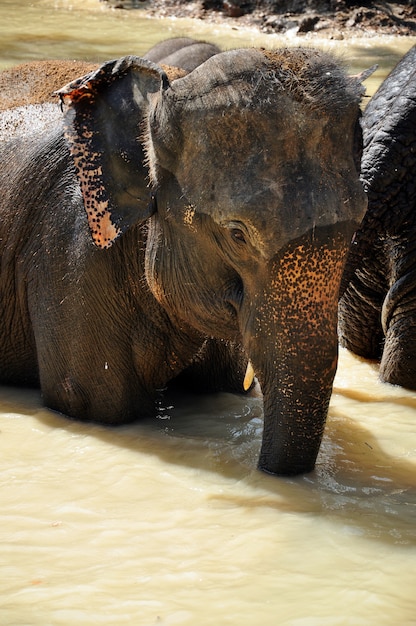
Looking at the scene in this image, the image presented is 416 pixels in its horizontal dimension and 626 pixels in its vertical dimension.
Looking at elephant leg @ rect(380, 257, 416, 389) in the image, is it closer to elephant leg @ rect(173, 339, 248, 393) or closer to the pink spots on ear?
elephant leg @ rect(173, 339, 248, 393)

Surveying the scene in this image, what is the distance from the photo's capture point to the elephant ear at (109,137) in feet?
12.4

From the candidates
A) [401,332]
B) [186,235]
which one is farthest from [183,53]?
[186,235]

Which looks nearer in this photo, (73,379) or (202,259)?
(202,259)

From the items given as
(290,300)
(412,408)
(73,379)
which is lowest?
(412,408)

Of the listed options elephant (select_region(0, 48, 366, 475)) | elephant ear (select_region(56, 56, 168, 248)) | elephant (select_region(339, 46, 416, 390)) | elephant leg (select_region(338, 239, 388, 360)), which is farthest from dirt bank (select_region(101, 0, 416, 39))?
elephant ear (select_region(56, 56, 168, 248))

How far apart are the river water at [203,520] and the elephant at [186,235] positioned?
0.60ft

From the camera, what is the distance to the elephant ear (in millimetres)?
3773

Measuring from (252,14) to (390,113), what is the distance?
1085cm

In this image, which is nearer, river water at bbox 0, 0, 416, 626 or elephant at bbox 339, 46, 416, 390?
river water at bbox 0, 0, 416, 626

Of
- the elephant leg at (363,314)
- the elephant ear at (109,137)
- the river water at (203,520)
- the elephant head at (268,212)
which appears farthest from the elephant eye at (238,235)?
the elephant leg at (363,314)

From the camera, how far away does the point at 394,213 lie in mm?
5074

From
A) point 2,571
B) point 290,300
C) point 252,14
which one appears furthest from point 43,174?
point 252,14

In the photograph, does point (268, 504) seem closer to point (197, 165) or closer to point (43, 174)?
point (197, 165)

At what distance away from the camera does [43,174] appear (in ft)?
13.9
